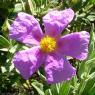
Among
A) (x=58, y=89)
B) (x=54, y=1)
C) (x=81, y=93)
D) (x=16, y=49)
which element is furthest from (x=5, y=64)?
(x=54, y=1)

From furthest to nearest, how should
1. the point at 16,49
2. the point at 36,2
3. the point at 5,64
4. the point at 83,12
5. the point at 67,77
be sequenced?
the point at 83,12 → the point at 36,2 → the point at 5,64 → the point at 16,49 → the point at 67,77

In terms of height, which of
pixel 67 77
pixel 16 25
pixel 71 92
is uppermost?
pixel 16 25

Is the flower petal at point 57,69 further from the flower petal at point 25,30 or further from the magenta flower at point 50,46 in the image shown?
the flower petal at point 25,30

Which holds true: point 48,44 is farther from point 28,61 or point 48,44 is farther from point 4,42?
point 4,42

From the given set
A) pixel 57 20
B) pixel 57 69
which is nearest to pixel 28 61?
pixel 57 69

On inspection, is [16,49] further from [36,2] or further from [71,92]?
[36,2]

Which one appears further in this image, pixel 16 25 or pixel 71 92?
pixel 71 92

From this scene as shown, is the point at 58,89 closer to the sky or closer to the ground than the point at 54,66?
closer to the ground
